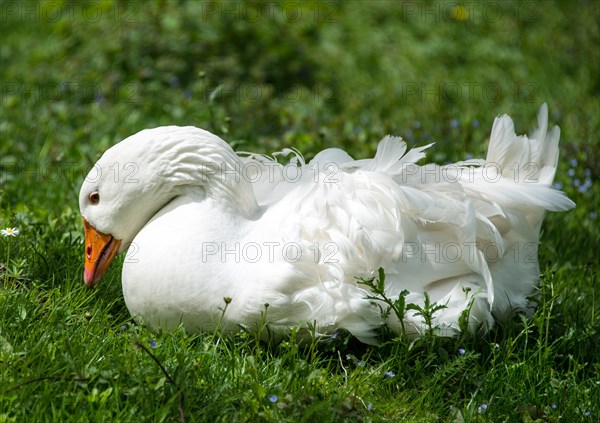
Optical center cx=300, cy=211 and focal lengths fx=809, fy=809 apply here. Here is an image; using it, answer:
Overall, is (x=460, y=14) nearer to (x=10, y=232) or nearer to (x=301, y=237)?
(x=301, y=237)

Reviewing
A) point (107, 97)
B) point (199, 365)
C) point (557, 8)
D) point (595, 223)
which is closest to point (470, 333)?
point (199, 365)

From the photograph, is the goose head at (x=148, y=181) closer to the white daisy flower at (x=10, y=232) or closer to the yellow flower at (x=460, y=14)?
the white daisy flower at (x=10, y=232)

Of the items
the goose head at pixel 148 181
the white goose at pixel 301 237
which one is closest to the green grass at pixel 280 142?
the white goose at pixel 301 237

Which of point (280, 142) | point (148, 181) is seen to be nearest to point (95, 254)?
point (148, 181)

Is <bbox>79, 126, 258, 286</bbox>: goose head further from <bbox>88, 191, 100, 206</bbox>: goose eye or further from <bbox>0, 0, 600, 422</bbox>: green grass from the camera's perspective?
<bbox>0, 0, 600, 422</bbox>: green grass

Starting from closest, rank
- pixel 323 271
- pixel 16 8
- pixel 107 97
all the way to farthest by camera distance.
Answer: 1. pixel 323 271
2. pixel 107 97
3. pixel 16 8

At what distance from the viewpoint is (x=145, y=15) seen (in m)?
6.92

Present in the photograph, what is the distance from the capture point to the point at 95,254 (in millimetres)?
3592

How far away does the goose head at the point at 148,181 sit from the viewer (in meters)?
3.47

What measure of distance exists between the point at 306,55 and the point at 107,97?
1979 millimetres

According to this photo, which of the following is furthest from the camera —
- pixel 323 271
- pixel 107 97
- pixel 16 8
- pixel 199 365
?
pixel 16 8

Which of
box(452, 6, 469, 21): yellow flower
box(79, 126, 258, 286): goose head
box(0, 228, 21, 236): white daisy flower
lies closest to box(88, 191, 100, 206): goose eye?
box(79, 126, 258, 286): goose head

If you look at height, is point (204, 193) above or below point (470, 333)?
above

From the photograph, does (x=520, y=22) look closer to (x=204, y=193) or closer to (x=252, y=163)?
(x=252, y=163)
